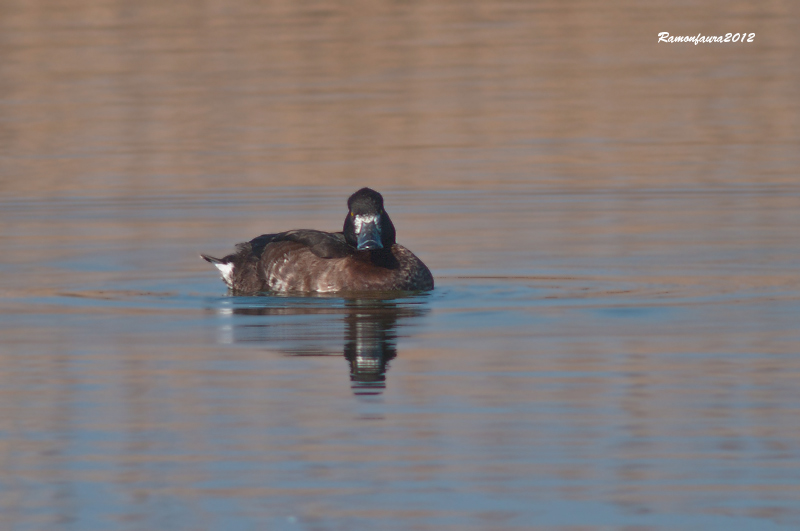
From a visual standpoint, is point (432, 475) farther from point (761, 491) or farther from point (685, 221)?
point (685, 221)

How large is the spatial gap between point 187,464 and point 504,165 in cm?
1049

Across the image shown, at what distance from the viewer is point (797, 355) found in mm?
9570

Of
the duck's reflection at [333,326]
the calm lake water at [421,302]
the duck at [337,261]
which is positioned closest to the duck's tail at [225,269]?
the duck at [337,261]

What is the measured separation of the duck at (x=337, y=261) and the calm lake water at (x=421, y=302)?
10.5 inches

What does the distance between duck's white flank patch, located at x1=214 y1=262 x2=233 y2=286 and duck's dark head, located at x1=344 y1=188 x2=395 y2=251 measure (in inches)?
41.9

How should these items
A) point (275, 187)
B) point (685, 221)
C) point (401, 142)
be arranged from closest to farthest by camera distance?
point (685, 221) → point (275, 187) → point (401, 142)

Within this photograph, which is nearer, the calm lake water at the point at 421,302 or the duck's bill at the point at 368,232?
the calm lake water at the point at 421,302

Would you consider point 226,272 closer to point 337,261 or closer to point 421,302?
point 337,261

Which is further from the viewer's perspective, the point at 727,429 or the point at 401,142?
the point at 401,142

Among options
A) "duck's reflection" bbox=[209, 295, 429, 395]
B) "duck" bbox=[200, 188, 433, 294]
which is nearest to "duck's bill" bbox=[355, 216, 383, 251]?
"duck" bbox=[200, 188, 433, 294]

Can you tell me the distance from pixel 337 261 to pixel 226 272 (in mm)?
945

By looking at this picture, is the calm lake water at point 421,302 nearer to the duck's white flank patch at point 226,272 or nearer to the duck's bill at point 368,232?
the duck's white flank patch at point 226,272

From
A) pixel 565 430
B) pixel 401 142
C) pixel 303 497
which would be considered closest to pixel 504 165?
pixel 401 142

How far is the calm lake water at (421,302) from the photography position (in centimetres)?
720
